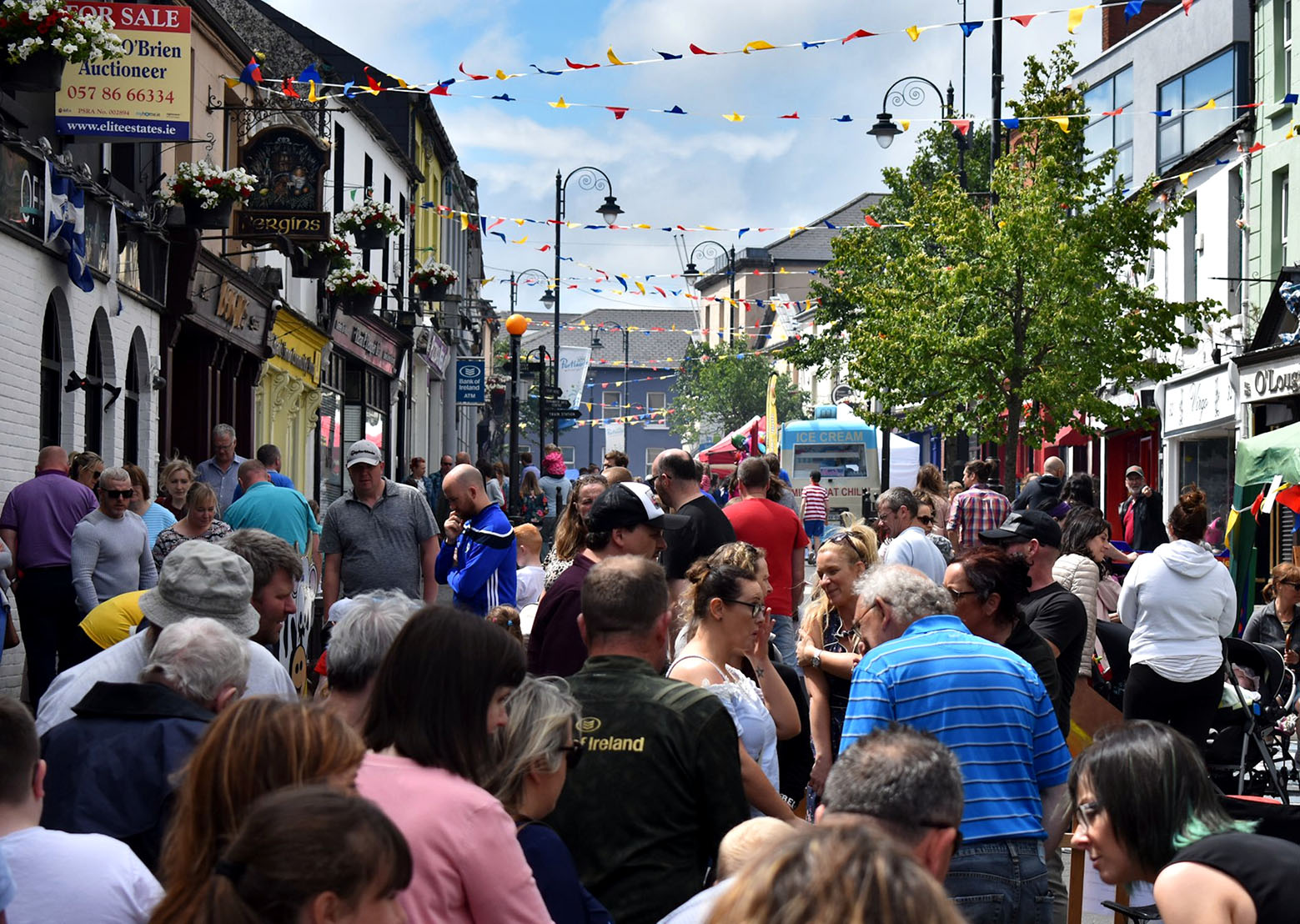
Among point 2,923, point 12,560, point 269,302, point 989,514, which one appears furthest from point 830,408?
point 2,923

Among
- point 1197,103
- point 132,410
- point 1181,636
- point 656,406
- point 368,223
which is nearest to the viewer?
point 1181,636

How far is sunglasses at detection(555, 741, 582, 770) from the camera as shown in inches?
149

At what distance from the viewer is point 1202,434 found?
95.1ft

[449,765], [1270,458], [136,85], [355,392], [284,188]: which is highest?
[136,85]

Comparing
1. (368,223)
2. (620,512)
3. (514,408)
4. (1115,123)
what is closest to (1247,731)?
(620,512)

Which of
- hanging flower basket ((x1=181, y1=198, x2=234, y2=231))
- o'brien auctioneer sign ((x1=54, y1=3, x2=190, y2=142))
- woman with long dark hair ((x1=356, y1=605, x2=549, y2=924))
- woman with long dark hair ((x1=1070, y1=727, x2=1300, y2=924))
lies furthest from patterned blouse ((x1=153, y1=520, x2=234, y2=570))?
hanging flower basket ((x1=181, y1=198, x2=234, y2=231))

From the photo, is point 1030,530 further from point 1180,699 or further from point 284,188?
point 284,188

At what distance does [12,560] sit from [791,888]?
391 inches

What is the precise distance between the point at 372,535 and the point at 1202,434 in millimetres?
22458

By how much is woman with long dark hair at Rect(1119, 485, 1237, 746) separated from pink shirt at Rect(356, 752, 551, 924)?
22.0 feet

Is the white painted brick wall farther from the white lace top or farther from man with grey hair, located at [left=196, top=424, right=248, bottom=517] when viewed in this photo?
the white lace top

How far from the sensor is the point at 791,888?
78.3 inches

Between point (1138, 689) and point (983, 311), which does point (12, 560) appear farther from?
point (983, 311)

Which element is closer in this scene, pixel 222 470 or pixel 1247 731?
pixel 1247 731
